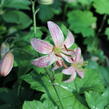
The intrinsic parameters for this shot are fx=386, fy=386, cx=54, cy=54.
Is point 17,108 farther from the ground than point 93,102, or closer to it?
closer to it

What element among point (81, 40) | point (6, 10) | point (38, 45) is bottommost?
point (81, 40)

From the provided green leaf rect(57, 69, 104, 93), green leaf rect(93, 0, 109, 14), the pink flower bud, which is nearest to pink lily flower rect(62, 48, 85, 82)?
green leaf rect(57, 69, 104, 93)

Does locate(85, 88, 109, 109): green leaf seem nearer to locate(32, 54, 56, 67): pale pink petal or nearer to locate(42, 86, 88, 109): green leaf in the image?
locate(42, 86, 88, 109): green leaf

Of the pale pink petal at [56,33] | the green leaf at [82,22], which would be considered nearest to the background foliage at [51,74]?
the green leaf at [82,22]

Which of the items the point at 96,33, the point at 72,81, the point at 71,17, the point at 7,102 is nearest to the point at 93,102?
the point at 72,81

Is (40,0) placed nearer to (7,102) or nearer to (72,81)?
(72,81)

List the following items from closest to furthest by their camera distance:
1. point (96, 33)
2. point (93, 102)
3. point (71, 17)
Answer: point (93, 102) < point (71, 17) < point (96, 33)

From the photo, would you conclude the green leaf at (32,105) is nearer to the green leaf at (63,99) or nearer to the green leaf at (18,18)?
the green leaf at (63,99)
